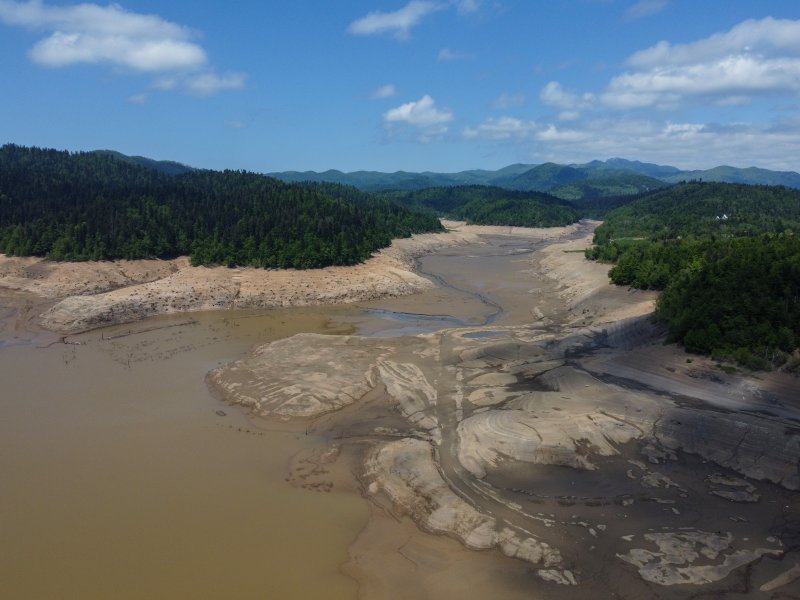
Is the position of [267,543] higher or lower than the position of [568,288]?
lower

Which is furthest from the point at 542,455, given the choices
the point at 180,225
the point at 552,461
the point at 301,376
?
the point at 180,225

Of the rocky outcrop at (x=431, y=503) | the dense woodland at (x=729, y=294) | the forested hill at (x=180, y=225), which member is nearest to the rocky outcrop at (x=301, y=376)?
the rocky outcrop at (x=431, y=503)

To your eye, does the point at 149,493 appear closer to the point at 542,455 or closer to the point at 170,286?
the point at 542,455

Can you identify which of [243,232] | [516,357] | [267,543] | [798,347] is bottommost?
[267,543]

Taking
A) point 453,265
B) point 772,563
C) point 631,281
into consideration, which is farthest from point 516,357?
point 453,265

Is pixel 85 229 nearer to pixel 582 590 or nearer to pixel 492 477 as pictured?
pixel 492 477

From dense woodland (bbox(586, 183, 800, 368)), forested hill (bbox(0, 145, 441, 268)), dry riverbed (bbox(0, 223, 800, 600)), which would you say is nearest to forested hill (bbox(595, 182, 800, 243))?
dense woodland (bbox(586, 183, 800, 368))
